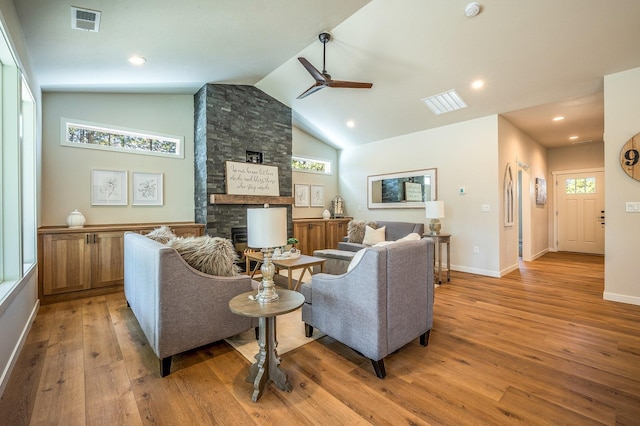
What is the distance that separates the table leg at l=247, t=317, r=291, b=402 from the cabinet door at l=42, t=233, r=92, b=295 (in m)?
3.17

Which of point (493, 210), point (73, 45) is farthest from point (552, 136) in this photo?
point (73, 45)

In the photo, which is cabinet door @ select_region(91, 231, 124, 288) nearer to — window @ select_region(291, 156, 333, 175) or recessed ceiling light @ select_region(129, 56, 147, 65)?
recessed ceiling light @ select_region(129, 56, 147, 65)

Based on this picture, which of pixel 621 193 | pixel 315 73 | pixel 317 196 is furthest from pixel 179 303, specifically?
pixel 317 196

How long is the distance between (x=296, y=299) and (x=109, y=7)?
2.77m

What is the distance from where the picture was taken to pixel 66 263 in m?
3.51

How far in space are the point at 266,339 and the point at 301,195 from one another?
493cm

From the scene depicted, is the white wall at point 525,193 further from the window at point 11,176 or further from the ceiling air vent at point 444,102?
the window at point 11,176

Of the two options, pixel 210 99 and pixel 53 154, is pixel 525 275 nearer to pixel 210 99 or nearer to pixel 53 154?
pixel 210 99

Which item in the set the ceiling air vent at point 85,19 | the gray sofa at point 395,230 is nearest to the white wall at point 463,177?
the gray sofa at point 395,230

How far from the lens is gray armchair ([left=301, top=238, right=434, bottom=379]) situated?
185cm

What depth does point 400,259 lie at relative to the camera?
6.48 feet

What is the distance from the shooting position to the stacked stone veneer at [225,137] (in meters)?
4.70

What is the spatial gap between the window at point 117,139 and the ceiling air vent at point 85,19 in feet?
6.92

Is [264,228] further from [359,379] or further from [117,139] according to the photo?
[117,139]
